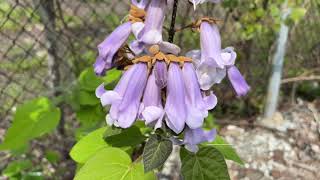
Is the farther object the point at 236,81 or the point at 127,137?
the point at 127,137

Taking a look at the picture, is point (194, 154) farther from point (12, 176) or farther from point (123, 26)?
point (12, 176)

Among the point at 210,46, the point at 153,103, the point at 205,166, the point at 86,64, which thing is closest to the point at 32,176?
the point at 86,64

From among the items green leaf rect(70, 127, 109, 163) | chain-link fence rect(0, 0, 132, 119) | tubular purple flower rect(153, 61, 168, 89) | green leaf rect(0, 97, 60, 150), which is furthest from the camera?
chain-link fence rect(0, 0, 132, 119)

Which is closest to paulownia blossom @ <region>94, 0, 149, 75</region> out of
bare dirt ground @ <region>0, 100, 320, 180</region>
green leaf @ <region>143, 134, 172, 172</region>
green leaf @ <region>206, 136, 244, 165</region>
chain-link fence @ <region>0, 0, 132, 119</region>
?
green leaf @ <region>143, 134, 172, 172</region>

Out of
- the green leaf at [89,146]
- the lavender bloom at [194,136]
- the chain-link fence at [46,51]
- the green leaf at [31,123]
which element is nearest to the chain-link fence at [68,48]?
the chain-link fence at [46,51]

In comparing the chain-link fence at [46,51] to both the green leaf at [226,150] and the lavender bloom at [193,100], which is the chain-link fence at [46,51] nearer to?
the green leaf at [226,150]

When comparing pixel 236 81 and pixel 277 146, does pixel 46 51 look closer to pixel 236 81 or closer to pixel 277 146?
pixel 277 146

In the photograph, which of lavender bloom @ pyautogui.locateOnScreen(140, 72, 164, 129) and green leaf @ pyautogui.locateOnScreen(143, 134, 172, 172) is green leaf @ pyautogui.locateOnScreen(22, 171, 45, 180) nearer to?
green leaf @ pyautogui.locateOnScreen(143, 134, 172, 172)
